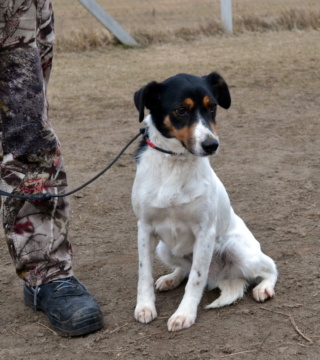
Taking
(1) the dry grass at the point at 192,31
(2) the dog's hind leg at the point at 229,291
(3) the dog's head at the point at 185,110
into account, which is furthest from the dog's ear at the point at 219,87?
(1) the dry grass at the point at 192,31

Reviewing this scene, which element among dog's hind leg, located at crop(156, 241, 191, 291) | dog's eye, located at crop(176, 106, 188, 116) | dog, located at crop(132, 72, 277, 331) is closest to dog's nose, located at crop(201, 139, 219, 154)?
dog, located at crop(132, 72, 277, 331)

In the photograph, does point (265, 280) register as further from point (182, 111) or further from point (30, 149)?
point (30, 149)

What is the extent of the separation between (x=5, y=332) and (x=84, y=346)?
408 millimetres

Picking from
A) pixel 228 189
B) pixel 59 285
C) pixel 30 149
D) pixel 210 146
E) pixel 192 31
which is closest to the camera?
pixel 210 146

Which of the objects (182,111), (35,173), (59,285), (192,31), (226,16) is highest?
(182,111)

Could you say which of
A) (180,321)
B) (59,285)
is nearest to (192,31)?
(59,285)

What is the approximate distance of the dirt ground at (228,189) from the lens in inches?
124

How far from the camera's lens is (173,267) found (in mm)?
3756

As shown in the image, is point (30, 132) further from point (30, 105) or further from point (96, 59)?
point (96, 59)

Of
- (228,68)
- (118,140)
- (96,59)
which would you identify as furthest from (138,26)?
(118,140)

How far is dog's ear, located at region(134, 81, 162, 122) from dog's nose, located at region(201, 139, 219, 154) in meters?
0.34

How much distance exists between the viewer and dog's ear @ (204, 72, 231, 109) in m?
3.51

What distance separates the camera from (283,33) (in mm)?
11227

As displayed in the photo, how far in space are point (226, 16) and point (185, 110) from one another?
8.30 metres
